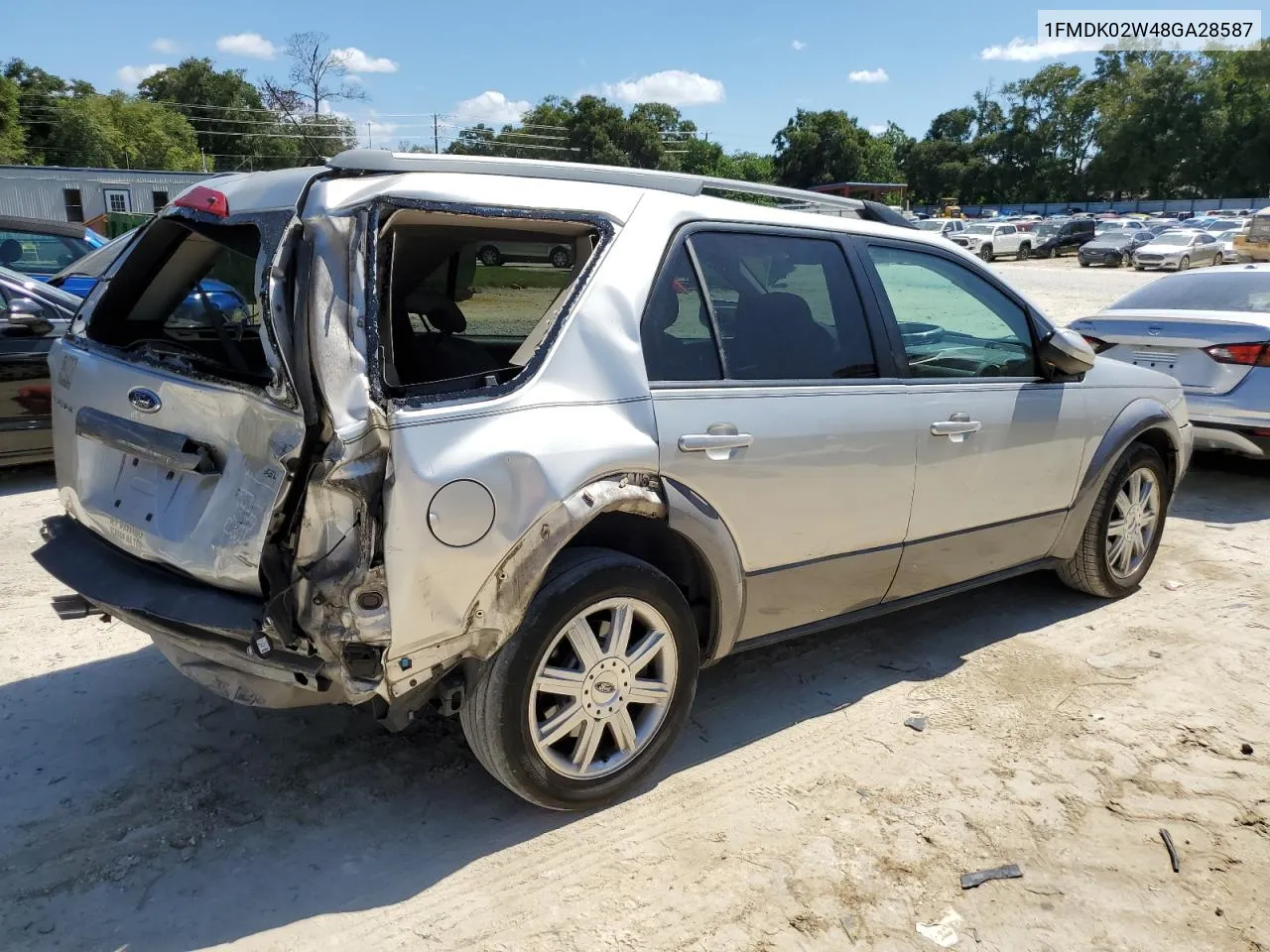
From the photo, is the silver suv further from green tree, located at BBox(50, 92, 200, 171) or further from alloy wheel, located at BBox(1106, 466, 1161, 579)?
green tree, located at BBox(50, 92, 200, 171)

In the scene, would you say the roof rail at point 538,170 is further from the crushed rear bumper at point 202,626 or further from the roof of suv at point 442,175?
the crushed rear bumper at point 202,626

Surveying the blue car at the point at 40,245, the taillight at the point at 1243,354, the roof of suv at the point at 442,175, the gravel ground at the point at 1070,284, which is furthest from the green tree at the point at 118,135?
the roof of suv at the point at 442,175

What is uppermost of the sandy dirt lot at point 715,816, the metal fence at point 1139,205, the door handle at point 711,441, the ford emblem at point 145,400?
the metal fence at point 1139,205

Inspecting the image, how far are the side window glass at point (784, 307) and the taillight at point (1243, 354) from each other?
14.8 feet

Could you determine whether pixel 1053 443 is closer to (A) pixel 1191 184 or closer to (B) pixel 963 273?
(B) pixel 963 273

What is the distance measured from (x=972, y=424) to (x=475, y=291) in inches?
80.2

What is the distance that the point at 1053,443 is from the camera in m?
4.20

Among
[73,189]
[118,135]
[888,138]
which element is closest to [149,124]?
[118,135]

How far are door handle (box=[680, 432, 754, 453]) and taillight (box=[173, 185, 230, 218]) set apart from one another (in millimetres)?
1550

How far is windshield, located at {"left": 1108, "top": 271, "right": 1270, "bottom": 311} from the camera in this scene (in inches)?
293

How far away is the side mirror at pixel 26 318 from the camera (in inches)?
254

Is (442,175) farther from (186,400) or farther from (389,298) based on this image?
(186,400)

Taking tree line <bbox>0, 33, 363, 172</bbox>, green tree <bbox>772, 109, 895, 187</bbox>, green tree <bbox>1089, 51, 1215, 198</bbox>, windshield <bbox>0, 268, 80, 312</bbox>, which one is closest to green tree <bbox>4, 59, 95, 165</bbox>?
tree line <bbox>0, 33, 363, 172</bbox>

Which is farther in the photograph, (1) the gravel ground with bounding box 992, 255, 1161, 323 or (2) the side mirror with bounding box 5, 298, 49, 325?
(1) the gravel ground with bounding box 992, 255, 1161, 323
